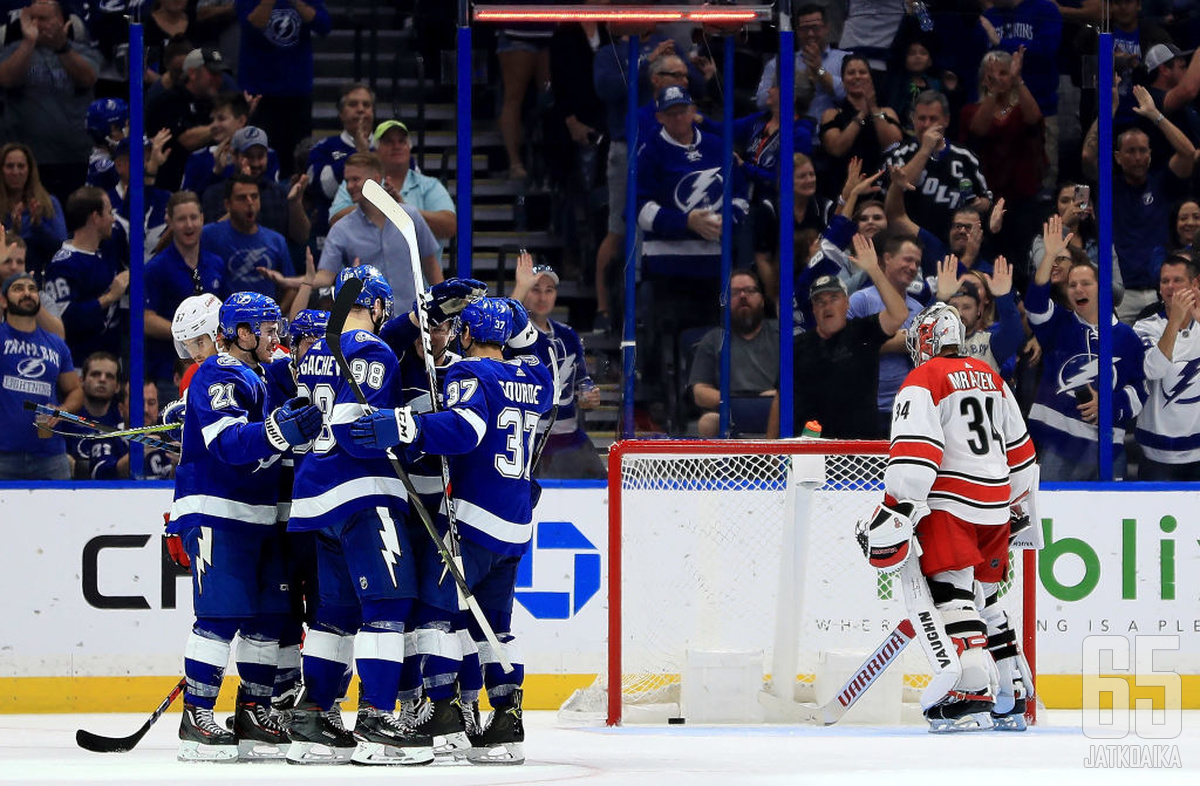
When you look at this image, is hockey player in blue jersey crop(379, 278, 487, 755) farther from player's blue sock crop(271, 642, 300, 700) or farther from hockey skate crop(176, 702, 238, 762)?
hockey skate crop(176, 702, 238, 762)

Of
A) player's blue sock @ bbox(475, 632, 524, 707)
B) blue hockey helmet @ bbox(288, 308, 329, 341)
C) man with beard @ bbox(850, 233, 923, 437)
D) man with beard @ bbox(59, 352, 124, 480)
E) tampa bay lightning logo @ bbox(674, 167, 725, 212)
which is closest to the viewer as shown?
player's blue sock @ bbox(475, 632, 524, 707)

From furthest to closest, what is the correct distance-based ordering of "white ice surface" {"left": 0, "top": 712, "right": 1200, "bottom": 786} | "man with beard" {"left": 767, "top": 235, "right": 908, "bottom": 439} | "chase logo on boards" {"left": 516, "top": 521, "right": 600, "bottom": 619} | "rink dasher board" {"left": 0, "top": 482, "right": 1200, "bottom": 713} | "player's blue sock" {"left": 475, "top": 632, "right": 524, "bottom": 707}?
"man with beard" {"left": 767, "top": 235, "right": 908, "bottom": 439} < "chase logo on boards" {"left": 516, "top": 521, "right": 600, "bottom": 619} < "rink dasher board" {"left": 0, "top": 482, "right": 1200, "bottom": 713} < "player's blue sock" {"left": 475, "top": 632, "right": 524, "bottom": 707} < "white ice surface" {"left": 0, "top": 712, "right": 1200, "bottom": 786}

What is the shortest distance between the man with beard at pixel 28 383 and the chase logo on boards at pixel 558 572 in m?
2.02

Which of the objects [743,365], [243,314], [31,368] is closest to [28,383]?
[31,368]

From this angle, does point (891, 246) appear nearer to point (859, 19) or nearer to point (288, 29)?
point (859, 19)

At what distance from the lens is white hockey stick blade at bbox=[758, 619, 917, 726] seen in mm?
6707

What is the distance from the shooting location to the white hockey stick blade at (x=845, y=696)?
671 centimetres

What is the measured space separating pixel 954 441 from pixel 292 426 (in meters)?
2.31

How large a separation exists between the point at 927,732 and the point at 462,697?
5.67ft

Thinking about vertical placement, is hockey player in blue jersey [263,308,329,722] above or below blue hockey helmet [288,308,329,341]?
below

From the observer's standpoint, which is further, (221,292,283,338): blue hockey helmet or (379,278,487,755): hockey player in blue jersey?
(221,292,283,338): blue hockey helmet

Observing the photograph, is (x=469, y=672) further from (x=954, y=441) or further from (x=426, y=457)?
(x=954, y=441)

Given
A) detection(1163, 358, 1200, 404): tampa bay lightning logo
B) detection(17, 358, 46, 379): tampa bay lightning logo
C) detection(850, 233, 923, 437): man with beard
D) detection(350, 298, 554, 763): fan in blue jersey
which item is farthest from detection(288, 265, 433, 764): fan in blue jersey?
detection(1163, 358, 1200, 404): tampa bay lightning logo

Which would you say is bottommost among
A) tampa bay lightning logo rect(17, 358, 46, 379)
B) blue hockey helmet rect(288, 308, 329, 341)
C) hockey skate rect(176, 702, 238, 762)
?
hockey skate rect(176, 702, 238, 762)
